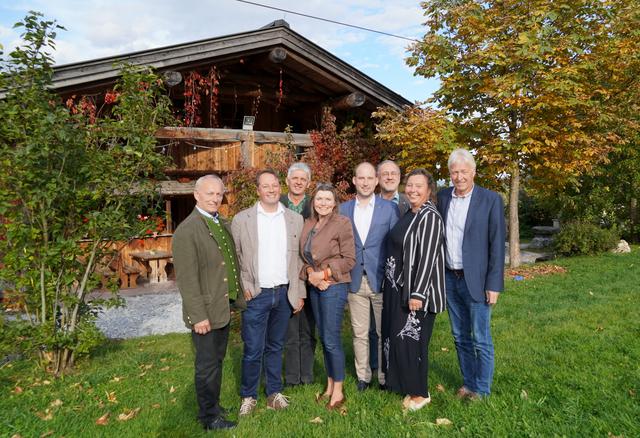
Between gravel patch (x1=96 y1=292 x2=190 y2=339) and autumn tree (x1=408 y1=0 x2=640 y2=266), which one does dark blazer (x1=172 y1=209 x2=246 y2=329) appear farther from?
autumn tree (x1=408 y1=0 x2=640 y2=266)

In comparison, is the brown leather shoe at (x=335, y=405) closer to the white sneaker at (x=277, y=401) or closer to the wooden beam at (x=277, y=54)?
the white sneaker at (x=277, y=401)

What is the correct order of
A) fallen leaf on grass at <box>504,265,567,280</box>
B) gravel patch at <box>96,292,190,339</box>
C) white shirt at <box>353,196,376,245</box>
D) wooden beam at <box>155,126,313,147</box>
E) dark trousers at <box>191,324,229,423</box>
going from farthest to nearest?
fallen leaf on grass at <box>504,265,567,280</box>
wooden beam at <box>155,126,313,147</box>
gravel patch at <box>96,292,190,339</box>
white shirt at <box>353,196,376,245</box>
dark trousers at <box>191,324,229,423</box>

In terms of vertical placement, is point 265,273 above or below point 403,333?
above

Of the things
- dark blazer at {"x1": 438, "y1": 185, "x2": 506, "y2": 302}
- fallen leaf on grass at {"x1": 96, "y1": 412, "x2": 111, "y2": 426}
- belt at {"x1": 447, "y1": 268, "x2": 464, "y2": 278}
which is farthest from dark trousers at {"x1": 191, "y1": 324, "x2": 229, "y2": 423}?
dark blazer at {"x1": 438, "y1": 185, "x2": 506, "y2": 302}

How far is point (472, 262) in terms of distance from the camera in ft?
11.5

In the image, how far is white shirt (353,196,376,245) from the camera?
13.1 feet

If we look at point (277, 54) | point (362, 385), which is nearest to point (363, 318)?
point (362, 385)

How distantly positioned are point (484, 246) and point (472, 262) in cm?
16

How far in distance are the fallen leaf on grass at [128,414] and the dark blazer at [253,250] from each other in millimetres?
1457

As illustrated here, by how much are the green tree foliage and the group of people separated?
79.1 inches

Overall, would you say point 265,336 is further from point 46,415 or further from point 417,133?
point 417,133

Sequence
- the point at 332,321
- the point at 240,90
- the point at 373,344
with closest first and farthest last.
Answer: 1. the point at 332,321
2. the point at 373,344
3. the point at 240,90

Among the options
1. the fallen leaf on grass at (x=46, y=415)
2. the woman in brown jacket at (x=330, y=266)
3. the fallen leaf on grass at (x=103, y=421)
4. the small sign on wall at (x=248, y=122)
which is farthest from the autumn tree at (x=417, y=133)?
the fallen leaf on grass at (x=46, y=415)

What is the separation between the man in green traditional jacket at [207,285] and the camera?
325 cm
